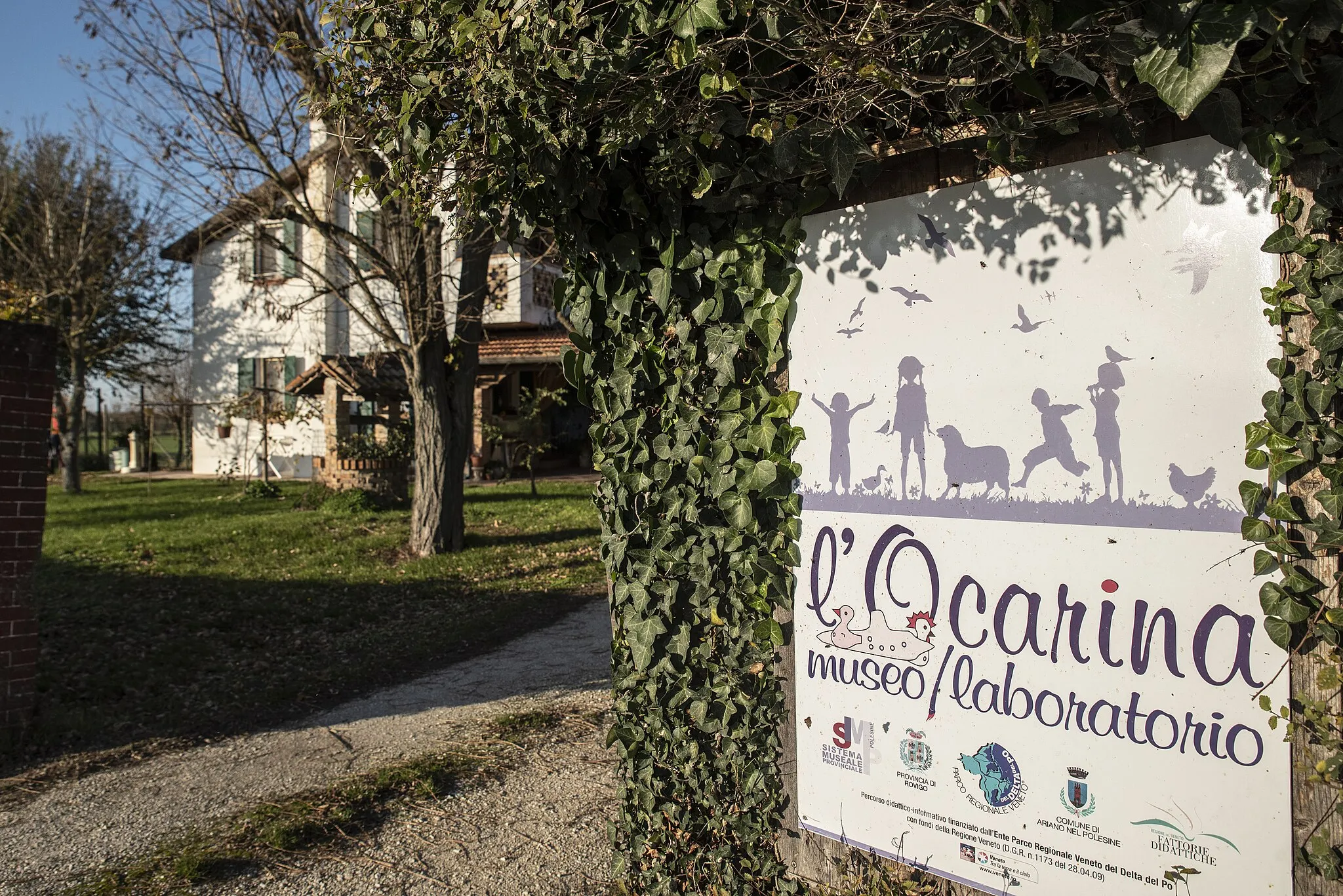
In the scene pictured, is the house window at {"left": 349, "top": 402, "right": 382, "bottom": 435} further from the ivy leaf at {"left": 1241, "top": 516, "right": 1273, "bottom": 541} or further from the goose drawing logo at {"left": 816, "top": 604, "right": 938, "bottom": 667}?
the ivy leaf at {"left": 1241, "top": 516, "right": 1273, "bottom": 541}

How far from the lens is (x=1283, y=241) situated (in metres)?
1.96

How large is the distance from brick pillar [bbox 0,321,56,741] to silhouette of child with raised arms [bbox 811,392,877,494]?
4.34 meters

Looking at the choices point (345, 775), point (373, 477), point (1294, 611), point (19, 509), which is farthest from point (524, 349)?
point (1294, 611)

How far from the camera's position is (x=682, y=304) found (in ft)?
9.45

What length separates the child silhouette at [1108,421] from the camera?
2.23m

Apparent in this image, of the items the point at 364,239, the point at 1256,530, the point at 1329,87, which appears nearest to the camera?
the point at 1329,87

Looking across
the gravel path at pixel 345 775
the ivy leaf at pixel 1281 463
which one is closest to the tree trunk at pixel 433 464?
the gravel path at pixel 345 775

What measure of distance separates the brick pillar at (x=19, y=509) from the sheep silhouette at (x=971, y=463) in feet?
15.4

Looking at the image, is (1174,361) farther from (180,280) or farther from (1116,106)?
(180,280)

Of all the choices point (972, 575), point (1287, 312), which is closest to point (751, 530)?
point (972, 575)

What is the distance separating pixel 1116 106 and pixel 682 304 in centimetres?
133

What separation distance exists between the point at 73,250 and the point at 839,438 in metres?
23.6

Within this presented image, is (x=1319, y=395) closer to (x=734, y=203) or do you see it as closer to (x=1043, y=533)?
(x=1043, y=533)

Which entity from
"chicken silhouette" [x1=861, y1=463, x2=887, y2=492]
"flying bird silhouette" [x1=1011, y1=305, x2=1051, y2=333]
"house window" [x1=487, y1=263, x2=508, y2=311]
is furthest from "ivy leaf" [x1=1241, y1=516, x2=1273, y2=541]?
"house window" [x1=487, y1=263, x2=508, y2=311]
